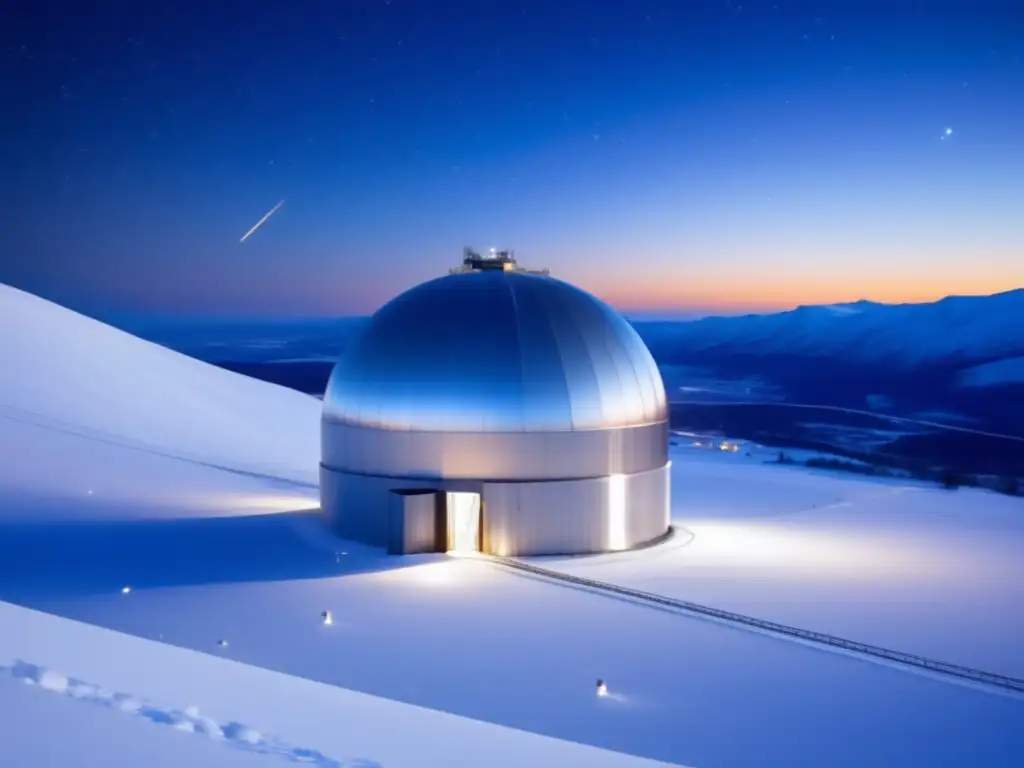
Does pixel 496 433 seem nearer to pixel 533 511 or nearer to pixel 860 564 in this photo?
pixel 533 511

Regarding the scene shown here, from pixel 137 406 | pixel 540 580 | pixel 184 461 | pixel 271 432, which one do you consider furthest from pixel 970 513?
pixel 137 406

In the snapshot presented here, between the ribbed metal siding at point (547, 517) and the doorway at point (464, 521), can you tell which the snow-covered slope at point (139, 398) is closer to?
the doorway at point (464, 521)

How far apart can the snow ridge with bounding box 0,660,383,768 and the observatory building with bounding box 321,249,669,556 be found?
14.7m

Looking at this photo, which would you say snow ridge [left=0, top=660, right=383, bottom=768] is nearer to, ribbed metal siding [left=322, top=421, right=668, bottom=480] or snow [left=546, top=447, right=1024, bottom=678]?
snow [left=546, top=447, right=1024, bottom=678]

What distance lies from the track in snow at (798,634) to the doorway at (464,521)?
1981 mm

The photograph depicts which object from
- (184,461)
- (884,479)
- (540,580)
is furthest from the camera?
(884,479)

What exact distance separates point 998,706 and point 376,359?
16824 mm

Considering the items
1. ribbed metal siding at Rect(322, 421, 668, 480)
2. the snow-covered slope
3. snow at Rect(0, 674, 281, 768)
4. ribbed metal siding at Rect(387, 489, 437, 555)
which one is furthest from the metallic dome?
snow at Rect(0, 674, 281, 768)

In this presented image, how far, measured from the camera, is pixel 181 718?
28.8 ft

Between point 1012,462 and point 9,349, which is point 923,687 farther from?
point 1012,462

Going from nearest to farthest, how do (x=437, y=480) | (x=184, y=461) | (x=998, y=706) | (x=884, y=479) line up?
(x=998, y=706) → (x=437, y=480) → (x=184, y=461) → (x=884, y=479)

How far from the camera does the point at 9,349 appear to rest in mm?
49000

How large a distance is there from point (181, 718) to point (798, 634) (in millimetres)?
11649

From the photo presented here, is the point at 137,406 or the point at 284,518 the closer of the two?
the point at 284,518
